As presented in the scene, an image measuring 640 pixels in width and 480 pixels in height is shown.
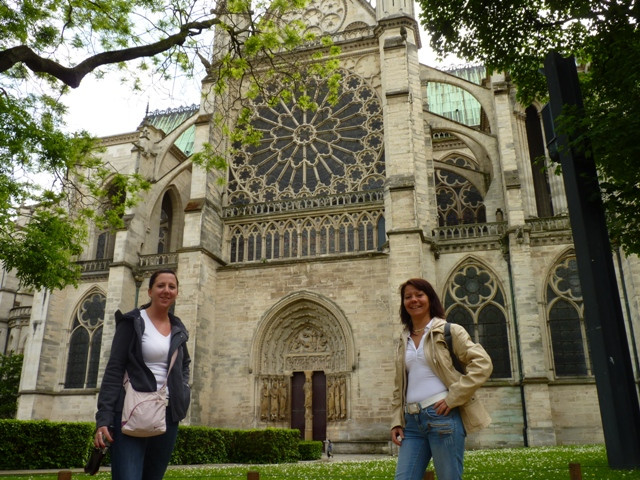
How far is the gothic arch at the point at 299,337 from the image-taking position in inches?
772

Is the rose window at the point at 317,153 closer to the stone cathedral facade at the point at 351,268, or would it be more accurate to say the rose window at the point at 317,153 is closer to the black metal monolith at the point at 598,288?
the stone cathedral facade at the point at 351,268

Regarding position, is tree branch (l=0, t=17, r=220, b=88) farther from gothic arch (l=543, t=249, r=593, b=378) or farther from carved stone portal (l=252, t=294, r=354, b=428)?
gothic arch (l=543, t=249, r=593, b=378)

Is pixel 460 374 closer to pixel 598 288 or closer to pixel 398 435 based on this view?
pixel 398 435

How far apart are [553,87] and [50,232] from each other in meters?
10.9

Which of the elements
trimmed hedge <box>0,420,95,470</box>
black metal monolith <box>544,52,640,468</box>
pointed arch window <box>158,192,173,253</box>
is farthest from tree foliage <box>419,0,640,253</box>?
pointed arch window <box>158,192,173,253</box>

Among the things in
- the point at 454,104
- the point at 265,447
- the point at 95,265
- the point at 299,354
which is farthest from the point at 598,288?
the point at 454,104

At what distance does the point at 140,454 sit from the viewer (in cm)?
332

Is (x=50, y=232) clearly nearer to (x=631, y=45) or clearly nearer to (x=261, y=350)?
(x=261, y=350)

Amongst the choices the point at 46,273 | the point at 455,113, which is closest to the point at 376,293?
the point at 46,273

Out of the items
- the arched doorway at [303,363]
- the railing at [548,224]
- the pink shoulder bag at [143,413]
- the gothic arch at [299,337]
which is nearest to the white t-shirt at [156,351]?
the pink shoulder bag at [143,413]

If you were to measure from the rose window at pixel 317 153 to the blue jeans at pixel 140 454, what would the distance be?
18.1 m

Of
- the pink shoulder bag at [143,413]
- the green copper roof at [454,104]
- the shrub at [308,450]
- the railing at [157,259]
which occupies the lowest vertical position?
the shrub at [308,450]

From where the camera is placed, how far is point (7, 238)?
505 inches

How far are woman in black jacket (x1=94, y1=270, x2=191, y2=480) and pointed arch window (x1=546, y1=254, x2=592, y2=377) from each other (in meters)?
16.7
